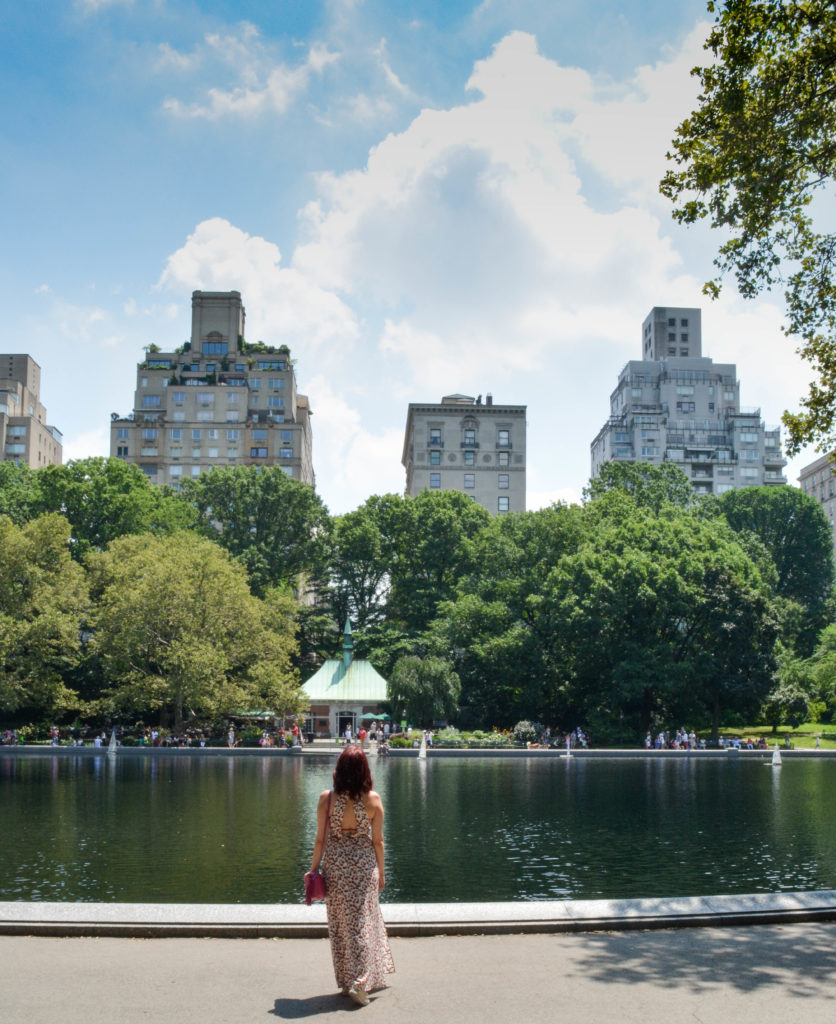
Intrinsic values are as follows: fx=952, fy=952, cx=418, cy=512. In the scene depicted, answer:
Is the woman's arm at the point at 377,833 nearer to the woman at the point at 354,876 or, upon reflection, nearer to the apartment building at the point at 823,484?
the woman at the point at 354,876

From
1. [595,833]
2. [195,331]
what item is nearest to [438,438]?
[195,331]

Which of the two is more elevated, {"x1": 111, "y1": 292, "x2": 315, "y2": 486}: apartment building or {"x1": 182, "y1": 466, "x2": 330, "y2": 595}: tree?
{"x1": 111, "y1": 292, "x2": 315, "y2": 486}: apartment building

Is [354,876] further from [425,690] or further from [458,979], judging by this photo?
[425,690]

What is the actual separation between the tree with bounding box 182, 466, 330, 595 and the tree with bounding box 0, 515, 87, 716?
21408mm

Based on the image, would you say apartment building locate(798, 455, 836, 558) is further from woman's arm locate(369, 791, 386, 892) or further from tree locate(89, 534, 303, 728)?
woman's arm locate(369, 791, 386, 892)

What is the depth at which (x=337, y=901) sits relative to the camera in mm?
8359

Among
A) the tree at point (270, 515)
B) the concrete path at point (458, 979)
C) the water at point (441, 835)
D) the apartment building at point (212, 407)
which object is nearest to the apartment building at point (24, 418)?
the apartment building at point (212, 407)

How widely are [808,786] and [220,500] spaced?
59.5 m

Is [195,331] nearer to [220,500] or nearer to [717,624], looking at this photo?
[220,500]

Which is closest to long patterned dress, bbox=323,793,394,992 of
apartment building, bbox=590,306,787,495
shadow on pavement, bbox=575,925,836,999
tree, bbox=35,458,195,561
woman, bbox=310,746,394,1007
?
woman, bbox=310,746,394,1007

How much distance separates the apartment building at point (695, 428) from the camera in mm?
141500

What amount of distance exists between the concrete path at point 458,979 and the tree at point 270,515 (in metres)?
75.3

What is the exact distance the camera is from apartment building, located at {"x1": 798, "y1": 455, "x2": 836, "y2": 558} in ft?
456

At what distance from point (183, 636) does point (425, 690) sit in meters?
17.8
